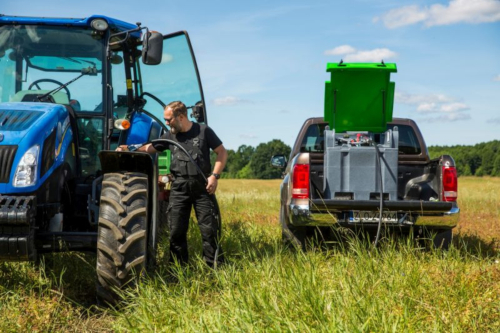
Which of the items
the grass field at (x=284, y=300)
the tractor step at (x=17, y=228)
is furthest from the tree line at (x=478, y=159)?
the tractor step at (x=17, y=228)

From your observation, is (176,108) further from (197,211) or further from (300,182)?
(300,182)

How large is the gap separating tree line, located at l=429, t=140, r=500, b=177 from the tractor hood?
261 feet

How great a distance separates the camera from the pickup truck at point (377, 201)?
589cm

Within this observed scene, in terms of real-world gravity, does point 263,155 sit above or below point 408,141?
above

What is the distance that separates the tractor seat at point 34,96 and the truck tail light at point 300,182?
2325mm

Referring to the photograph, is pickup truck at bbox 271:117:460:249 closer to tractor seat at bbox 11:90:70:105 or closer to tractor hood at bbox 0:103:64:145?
tractor seat at bbox 11:90:70:105

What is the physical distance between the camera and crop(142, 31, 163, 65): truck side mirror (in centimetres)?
516

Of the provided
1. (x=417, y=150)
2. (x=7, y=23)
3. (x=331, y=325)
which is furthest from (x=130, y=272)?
Answer: (x=417, y=150)

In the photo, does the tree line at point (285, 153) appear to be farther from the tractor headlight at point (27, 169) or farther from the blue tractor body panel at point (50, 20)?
the tractor headlight at point (27, 169)

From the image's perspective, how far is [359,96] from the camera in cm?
684

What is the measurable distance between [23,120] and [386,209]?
3.41 m

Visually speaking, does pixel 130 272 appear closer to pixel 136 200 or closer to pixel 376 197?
pixel 136 200

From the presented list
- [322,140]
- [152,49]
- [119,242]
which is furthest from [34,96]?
[322,140]

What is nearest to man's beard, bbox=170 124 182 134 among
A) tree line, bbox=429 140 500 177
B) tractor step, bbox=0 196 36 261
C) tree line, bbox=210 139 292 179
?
tractor step, bbox=0 196 36 261
